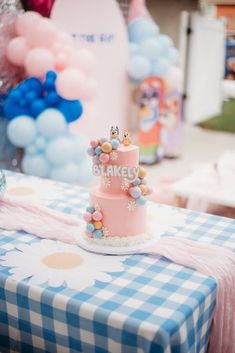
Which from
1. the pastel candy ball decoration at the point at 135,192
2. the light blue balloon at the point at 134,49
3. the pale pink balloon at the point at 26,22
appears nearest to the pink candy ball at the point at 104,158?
the pastel candy ball decoration at the point at 135,192

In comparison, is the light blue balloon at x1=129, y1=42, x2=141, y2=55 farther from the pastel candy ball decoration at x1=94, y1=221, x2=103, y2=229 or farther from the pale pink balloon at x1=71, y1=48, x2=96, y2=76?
the pastel candy ball decoration at x1=94, y1=221, x2=103, y2=229

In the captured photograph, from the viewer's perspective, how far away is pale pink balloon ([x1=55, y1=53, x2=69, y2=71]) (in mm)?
3498

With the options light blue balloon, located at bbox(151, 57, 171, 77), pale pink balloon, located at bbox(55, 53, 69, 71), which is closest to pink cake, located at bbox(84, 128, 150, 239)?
pale pink balloon, located at bbox(55, 53, 69, 71)

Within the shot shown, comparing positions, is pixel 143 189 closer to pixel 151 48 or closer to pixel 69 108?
pixel 69 108

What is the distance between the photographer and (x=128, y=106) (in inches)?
202

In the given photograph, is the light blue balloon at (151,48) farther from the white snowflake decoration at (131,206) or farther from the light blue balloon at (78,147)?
the white snowflake decoration at (131,206)

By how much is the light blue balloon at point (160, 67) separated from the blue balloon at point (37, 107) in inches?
70.6

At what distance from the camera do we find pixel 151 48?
4.76m

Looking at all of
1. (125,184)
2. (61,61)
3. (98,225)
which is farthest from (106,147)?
(61,61)

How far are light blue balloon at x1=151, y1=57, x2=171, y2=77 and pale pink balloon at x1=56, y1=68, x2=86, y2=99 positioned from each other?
164cm

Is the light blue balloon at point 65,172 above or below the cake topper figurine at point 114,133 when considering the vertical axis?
below

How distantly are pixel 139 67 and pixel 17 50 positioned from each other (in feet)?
5.26

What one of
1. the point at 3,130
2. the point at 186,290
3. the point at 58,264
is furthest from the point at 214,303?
the point at 3,130

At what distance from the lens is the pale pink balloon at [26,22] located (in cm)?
347
